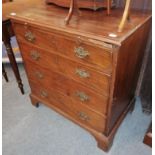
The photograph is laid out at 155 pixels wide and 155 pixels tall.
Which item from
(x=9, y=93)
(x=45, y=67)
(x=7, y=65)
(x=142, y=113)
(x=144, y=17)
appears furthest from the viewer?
(x=7, y=65)

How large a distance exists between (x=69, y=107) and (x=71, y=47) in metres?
0.56

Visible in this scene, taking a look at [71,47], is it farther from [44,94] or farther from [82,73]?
[44,94]

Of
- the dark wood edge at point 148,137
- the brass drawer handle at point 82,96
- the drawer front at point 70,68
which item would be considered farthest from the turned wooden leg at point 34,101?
the dark wood edge at point 148,137

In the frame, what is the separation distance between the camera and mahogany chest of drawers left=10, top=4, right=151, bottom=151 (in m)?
0.93

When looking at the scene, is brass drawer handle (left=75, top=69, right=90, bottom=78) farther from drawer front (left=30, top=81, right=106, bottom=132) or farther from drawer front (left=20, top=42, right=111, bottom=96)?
drawer front (left=30, top=81, right=106, bottom=132)

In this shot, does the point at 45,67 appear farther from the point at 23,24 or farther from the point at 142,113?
the point at 142,113

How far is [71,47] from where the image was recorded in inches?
40.5

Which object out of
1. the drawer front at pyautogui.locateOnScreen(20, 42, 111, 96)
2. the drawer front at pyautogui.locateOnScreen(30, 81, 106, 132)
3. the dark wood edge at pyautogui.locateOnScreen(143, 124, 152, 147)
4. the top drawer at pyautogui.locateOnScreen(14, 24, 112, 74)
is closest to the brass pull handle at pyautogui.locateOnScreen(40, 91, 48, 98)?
the drawer front at pyautogui.locateOnScreen(30, 81, 106, 132)

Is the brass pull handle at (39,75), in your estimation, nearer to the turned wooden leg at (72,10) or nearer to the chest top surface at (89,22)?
the chest top surface at (89,22)

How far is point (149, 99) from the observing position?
1.56m

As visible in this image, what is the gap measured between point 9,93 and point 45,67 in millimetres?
852

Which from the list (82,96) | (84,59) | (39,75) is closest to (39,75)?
(39,75)

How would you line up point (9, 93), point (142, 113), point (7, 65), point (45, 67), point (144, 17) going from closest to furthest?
point (144, 17), point (45, 67), point (142, 113), point (9, 93), point (7, 65)

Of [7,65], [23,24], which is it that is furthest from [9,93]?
[23,24]
